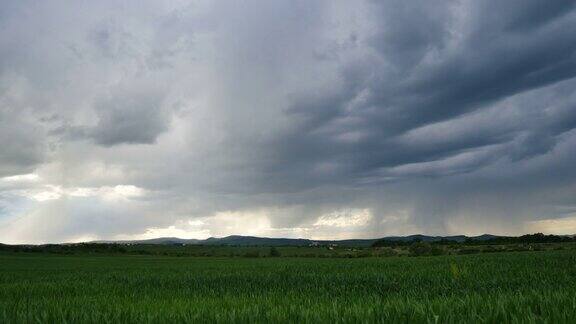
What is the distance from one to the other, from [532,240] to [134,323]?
134 m

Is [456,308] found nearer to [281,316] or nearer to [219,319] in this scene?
[281,316]

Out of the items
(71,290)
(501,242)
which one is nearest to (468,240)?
(501,242)

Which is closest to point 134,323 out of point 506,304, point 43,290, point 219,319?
point 219,319

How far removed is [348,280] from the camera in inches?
605

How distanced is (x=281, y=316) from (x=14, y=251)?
421ft

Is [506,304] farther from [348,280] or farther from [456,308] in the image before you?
[348,280]

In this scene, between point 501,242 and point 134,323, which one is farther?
point 501,242

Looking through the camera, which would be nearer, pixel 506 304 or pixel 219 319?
pixel 219 319

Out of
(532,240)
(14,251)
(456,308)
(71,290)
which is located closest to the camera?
(456,308)

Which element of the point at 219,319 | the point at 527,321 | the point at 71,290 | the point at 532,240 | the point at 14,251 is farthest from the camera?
the point at 532,240

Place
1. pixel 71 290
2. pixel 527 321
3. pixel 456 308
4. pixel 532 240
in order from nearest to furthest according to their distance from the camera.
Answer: pixel 527 321 < pixel 456 308 < pixel 71 290 < pixel 532 240

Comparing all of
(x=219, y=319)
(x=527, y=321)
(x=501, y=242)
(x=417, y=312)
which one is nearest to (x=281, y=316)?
(x=219, y=319)

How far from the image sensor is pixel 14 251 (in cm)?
11300

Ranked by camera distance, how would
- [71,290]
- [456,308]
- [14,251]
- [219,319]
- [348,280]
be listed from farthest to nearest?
1. [14,251]
2. [348,280]
3. [71,290]
4. [456,308]
5. [219,319]
